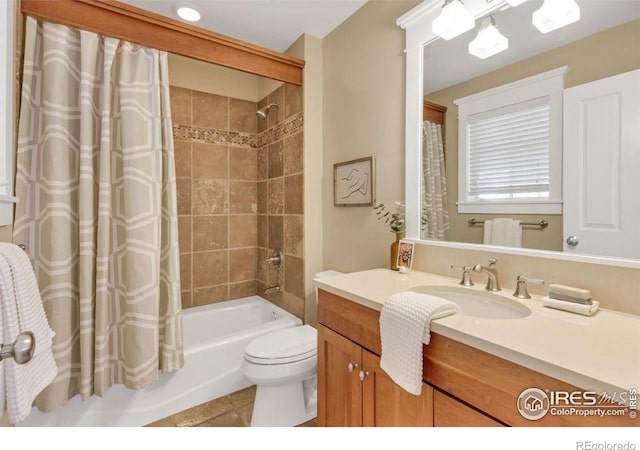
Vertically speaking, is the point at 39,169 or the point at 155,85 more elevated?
the point at 155,85

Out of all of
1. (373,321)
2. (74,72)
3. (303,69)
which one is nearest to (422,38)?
(303,69)

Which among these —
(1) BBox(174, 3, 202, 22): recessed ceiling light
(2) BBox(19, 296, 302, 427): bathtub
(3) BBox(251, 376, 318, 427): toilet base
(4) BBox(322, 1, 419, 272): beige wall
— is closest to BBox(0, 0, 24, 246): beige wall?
(1) BBox(174, 3, 202, 22): recessed ceiling light

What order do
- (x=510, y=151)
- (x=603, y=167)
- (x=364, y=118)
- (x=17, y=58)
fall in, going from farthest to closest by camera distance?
(x=364, y=118), (x=17, y=58), (x=510, y=151), (x=603, y=167)

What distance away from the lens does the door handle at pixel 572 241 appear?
3.24 feet

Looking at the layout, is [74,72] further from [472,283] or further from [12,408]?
[472,283]

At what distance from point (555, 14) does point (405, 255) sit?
3.46 feet

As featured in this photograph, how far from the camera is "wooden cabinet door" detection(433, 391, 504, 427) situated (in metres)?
0.73

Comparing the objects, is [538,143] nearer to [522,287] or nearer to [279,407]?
[522,287]

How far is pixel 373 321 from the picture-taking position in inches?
39.8

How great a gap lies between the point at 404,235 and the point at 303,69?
1.41 m

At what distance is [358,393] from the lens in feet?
3.54

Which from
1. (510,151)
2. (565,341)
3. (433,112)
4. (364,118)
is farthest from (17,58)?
(565,341)

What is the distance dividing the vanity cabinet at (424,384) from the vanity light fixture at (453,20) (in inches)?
49.2
